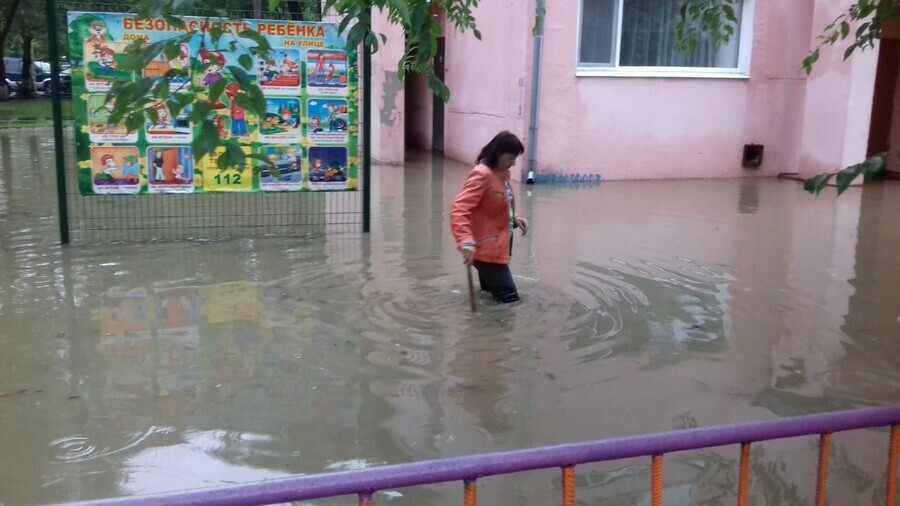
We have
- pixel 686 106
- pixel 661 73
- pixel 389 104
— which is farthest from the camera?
pixel 389 104

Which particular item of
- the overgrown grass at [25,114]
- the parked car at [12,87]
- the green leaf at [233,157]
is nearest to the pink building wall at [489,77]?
the green leaf at [233,157]

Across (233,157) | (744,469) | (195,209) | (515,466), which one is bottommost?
(195,209)

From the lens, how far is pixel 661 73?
13203 mm

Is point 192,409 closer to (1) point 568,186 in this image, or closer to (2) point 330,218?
(2) point 330,218

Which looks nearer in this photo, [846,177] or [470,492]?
[470,492]

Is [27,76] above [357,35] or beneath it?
above

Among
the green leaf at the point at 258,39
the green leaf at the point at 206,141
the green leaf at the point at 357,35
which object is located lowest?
the green leaf at the point at 206,141

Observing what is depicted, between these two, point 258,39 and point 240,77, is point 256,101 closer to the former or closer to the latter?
point 240,77

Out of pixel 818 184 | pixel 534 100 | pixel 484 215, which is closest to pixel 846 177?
pixel 818 184

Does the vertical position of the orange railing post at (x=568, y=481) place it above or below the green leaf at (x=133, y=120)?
below

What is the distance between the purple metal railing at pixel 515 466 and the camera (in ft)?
6.51

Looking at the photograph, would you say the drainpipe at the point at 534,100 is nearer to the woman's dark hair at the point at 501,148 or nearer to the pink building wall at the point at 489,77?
the pink building wall at the point at 489,77

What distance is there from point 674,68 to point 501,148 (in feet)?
27.1

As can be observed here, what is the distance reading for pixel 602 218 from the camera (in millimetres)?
10000
